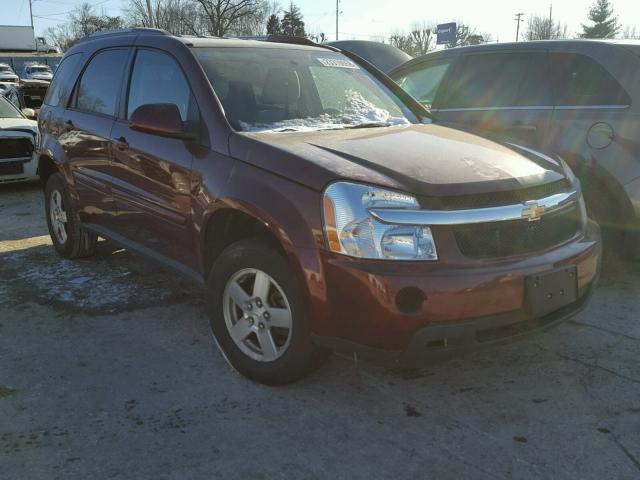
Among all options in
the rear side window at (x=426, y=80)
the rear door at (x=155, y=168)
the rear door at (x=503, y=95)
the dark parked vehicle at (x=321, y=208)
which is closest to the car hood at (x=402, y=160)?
the dark parked vehicle at (x=321, y=208)

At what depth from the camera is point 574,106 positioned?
447cm

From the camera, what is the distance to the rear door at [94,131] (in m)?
4.26

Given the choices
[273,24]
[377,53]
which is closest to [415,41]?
[273,24]

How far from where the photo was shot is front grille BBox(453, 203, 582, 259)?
2.63 meters

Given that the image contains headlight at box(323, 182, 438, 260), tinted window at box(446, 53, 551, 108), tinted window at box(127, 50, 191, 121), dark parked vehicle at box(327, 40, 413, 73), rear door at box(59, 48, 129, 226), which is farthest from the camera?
dark parked vehicle at box(327, 40, 413, 73)

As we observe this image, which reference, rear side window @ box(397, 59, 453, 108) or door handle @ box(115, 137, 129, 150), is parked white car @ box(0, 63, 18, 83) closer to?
rear side window @ box(397, 59, 453, 108)

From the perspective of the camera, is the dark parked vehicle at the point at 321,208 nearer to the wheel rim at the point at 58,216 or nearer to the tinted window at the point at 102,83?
the tinted window at the point at 102,83

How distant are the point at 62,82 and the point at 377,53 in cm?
767

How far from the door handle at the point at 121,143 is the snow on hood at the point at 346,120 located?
3.32ft

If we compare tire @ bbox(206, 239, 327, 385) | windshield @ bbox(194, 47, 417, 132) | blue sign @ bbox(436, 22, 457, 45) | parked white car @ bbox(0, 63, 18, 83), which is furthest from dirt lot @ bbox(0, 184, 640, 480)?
blue sign @ bbox(436, 22, 457, 45)

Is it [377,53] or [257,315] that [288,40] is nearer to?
[257,315]

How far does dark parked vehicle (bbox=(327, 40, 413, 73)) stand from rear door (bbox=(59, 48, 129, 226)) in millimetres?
7573

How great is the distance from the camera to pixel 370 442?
8.53 feet

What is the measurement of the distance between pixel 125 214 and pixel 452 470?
106 inches
